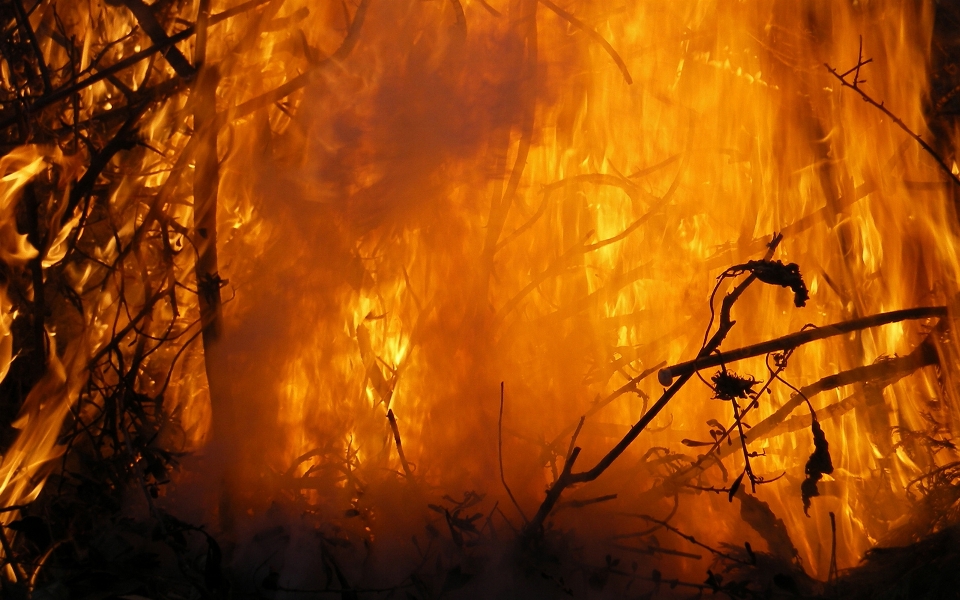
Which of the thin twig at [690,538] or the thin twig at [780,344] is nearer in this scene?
the thin twig at [780,344]

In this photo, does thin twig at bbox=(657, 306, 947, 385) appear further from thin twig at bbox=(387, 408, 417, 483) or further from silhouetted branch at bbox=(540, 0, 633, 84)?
silhouetted branch at bbox=(540, 0, 633, 84)

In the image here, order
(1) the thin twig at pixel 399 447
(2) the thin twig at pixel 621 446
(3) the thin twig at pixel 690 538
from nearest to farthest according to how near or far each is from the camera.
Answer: (2) the thin twig at pixel 621 446, (3) the thin twig at pixel 690 538, (1) the thin twig at pixel 399 447

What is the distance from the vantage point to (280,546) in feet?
7.84

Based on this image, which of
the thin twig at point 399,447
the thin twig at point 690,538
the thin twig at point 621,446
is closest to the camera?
the thin twig at point 621,446

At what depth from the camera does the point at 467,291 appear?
2566mm

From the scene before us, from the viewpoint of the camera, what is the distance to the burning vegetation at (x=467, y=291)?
2377mm

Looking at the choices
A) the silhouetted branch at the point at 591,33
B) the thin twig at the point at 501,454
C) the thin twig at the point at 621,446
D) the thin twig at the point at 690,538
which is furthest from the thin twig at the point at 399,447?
the silhouetted branch at the point at 591,33

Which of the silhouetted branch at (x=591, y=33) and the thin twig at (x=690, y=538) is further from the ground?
the silhouetted branch at (x=591, y=33)

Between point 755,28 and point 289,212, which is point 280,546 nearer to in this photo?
point 289,212

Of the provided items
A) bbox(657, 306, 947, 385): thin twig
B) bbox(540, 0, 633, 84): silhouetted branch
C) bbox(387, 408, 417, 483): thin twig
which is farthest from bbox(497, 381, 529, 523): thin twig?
bbox(540, 0, 633, 84): silhouetted branch

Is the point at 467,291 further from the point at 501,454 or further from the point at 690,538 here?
the point at 690,538

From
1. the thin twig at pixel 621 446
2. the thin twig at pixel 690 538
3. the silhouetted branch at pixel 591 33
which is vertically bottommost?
the thin twig at pixel 690 538

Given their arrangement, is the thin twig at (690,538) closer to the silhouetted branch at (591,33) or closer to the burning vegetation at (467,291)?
the burning vegetation at (467,291)

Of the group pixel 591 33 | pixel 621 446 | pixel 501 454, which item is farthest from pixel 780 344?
pixel 591 33
